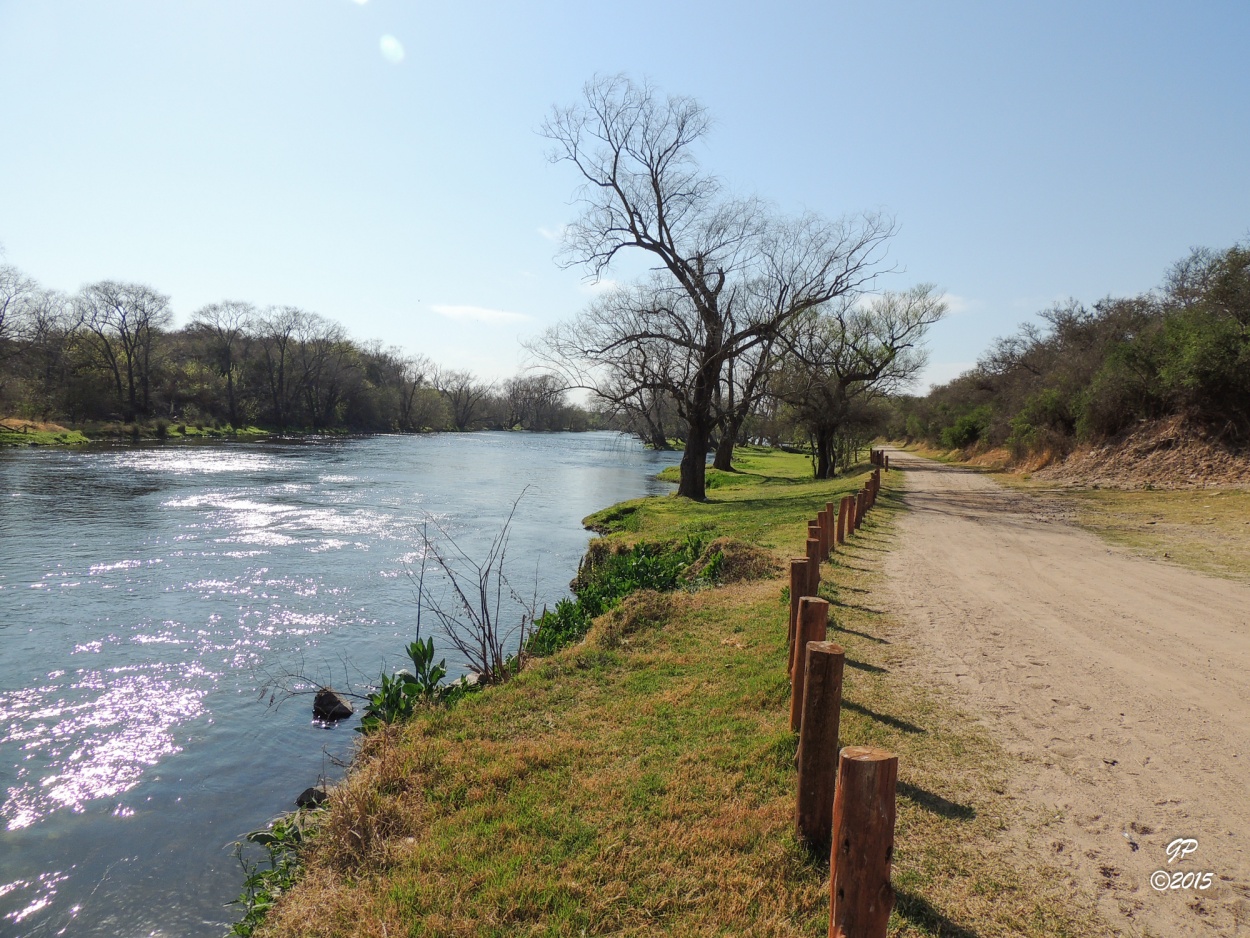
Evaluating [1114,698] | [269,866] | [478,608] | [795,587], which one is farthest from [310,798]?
[1114,698]

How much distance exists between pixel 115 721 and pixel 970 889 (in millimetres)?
8954

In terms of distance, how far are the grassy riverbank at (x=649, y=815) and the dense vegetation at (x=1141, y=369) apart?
20.8 m

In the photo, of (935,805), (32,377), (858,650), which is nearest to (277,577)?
(858,650)

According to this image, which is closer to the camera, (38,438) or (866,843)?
(866,843)

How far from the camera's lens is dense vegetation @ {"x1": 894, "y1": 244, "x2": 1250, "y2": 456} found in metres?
21.3

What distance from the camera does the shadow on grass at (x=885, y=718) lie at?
216 inches

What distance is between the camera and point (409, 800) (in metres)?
5.09

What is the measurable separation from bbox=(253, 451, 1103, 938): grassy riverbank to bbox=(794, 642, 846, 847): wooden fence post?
0.17 metres

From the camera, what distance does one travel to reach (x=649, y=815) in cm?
454

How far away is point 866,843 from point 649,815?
2002 mm

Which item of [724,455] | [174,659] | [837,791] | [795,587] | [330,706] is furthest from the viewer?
[724,455]

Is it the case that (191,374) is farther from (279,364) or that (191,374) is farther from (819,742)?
(819,742)

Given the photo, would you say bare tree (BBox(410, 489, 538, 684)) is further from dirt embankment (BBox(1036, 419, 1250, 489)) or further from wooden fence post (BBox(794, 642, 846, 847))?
dirt embankment (BBox(1036, 419, 1250, 489))

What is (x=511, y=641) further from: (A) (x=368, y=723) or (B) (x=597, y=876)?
(B) (x=597, y=876)
